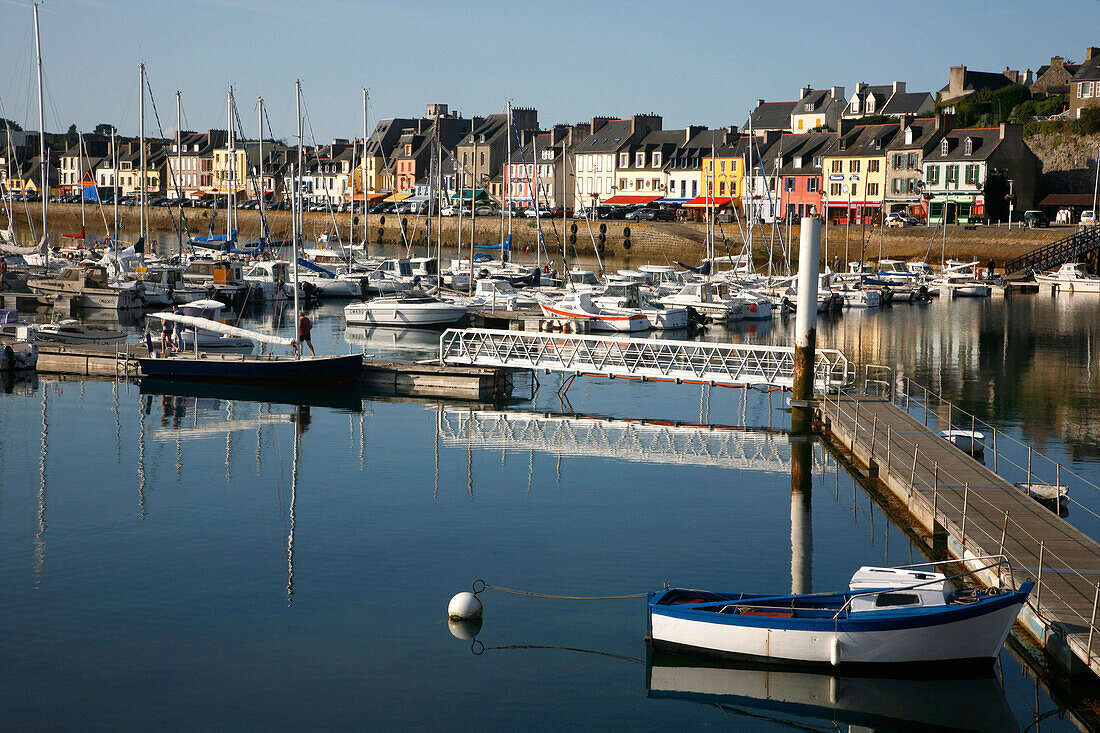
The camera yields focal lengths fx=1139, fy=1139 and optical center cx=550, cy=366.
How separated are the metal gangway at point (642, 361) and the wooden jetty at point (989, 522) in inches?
137

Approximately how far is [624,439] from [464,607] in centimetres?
1276

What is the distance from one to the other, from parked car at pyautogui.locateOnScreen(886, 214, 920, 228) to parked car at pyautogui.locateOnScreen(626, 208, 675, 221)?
18.6m

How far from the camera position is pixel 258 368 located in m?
33.2

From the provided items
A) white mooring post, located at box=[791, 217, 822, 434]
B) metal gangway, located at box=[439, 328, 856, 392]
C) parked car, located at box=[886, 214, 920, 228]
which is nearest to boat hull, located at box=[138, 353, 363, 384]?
metal gangway, located at box=[439, 328, 856, 392]

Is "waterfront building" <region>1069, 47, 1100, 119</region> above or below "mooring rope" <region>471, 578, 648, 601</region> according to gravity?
above

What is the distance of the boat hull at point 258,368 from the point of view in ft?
107

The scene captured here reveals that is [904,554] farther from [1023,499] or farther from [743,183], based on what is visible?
[743,183]

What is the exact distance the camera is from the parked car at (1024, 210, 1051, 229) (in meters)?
78.5

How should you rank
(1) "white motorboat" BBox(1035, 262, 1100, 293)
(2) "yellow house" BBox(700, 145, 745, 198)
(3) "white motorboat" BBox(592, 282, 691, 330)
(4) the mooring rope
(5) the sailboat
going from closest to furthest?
(4) the mooring rope < (5) the sailboat < (3) "white motorboat" BBox(592, 282, 691, 330) < (1) "white motorboat" BBox(1035, 262, 1100, 293) < (2) "yellow house" BBox(700, 145, 745, 198)

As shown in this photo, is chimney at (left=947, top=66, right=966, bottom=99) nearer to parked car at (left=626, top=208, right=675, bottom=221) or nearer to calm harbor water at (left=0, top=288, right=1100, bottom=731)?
parked car at (left=626, top=208, right=675, bottom=221)

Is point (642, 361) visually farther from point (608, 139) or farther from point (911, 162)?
point (608, 139)

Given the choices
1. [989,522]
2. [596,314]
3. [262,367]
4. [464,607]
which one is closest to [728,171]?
[596,314]

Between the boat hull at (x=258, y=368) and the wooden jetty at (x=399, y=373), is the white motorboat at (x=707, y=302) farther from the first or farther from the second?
the boat hull at (x=258, y=368)

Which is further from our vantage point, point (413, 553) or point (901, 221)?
point (901, 221)
